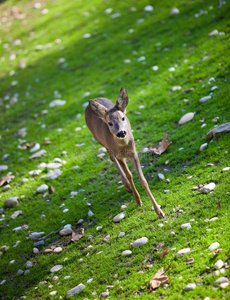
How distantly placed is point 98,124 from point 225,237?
331 cm

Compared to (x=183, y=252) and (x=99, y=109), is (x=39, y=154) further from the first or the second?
(x=183, y=252)

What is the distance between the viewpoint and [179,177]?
21.9 ft

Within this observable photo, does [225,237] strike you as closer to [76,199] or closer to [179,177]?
[179,177]

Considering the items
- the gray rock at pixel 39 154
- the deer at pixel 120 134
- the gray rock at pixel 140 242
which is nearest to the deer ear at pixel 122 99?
the deer at pixel 120 134

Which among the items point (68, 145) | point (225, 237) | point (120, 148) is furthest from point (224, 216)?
point (68, 145)

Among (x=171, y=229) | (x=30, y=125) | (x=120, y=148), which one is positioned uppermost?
(x=120, y=148)

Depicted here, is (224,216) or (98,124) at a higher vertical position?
(98,124)

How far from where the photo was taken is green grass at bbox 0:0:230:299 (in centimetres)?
524

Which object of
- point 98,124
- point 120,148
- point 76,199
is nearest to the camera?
point 120,148

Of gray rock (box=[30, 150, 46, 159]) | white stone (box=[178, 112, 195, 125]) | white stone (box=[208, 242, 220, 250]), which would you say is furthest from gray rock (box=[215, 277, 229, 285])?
gray rock (box=[30, 150, 46, 159])

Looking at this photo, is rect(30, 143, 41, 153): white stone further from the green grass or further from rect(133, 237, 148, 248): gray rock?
rect(133, 237, 148, 248): gray rock

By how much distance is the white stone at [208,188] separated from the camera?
19.2 ft

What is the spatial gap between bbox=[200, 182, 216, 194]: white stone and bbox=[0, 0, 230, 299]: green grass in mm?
100

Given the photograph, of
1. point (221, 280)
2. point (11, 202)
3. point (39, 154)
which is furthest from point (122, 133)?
point (39, 154)
